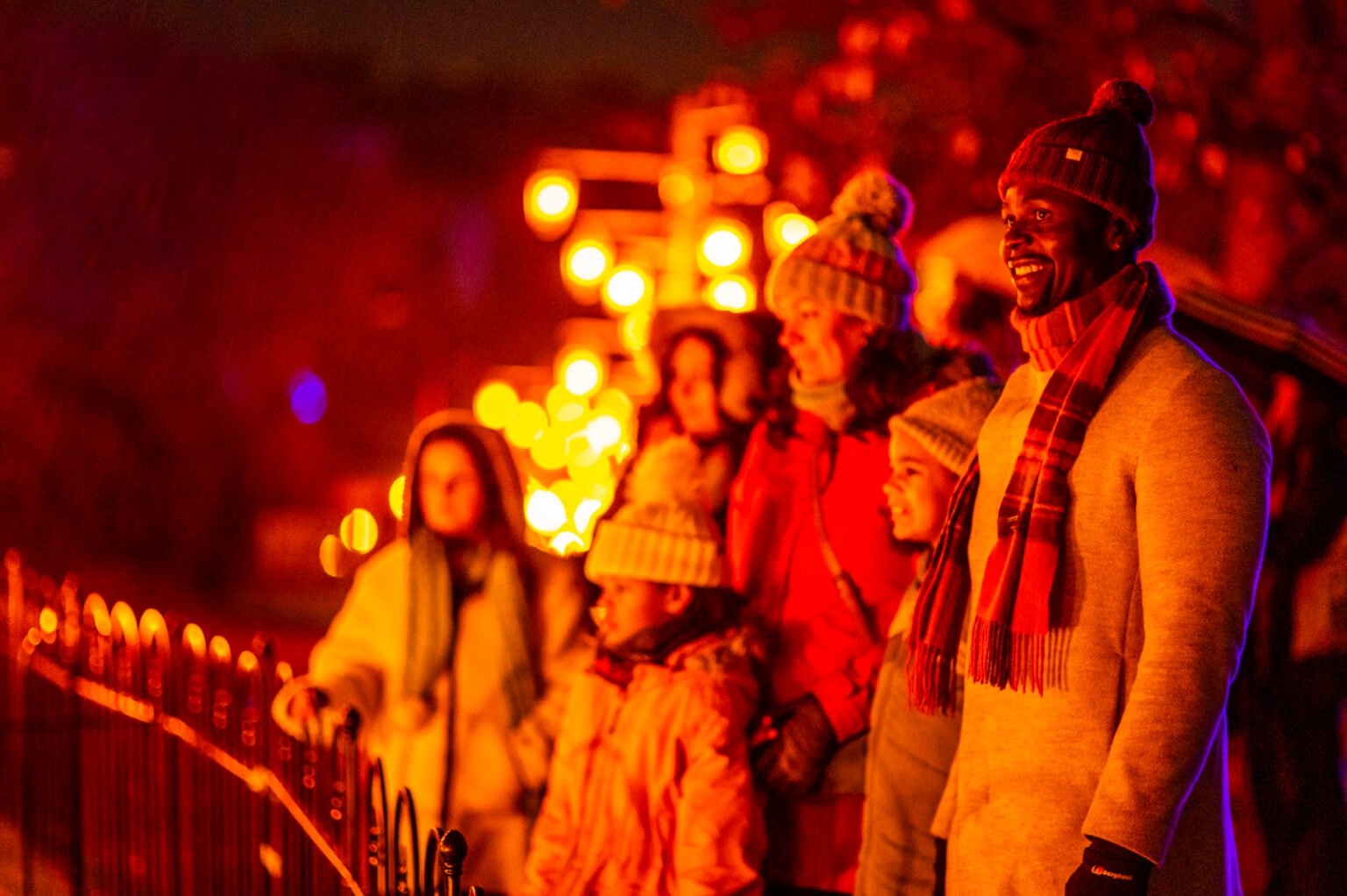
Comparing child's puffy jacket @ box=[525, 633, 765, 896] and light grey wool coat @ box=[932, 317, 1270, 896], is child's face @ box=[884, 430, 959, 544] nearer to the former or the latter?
child's puffy jacket @ box=[525, 633, 765, 896]

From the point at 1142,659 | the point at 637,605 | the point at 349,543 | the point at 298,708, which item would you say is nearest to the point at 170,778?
the point at 298,708

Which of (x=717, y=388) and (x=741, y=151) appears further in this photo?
(x=741, y=151)

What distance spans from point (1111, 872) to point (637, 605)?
191 centimetres

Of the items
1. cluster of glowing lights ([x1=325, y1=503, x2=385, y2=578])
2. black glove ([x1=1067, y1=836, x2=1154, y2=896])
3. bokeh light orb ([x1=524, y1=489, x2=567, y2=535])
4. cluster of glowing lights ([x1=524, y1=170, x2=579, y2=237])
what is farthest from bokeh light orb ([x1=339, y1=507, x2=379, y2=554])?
black glove ([x1=1067, y1=836, x2=1154, y2=896])

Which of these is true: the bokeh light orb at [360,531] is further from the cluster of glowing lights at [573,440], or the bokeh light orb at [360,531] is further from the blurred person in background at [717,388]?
the blurred person in background at [717,388]

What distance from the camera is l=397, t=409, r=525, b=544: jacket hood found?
201 inches

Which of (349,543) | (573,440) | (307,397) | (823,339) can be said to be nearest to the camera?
(823,339)

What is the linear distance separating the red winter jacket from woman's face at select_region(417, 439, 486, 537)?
1176 millimetres

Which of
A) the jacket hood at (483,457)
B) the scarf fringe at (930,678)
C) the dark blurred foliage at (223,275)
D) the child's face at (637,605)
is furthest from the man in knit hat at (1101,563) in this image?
the dark blurred foliage at (223,275)

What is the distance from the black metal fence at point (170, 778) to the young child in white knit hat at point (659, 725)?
443 mm

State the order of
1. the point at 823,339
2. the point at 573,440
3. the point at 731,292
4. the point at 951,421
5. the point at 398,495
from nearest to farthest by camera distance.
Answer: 1. the point at 951,421
2. the point at 823,339
3. the point at 398,495
4. the point at 731,292
5. the point at 573,440

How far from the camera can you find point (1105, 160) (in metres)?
2.78

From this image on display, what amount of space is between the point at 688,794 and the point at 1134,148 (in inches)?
74.6

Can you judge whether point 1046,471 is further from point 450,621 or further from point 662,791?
Answer: point 450,621
